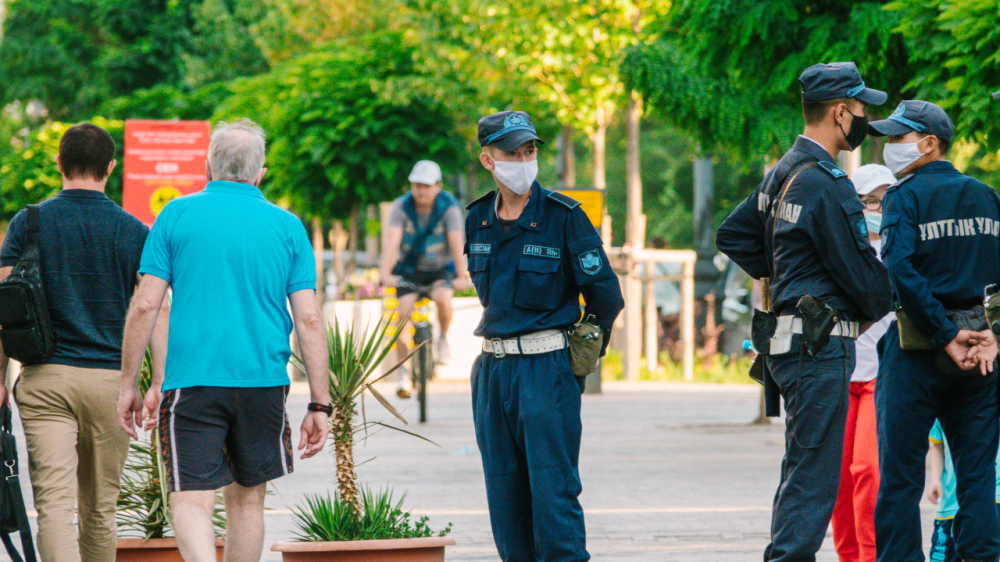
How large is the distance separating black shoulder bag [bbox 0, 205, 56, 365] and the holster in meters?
2.86

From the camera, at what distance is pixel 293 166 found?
1898 centimetres

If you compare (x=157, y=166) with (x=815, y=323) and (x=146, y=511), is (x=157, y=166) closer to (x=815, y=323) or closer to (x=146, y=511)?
(x=146, y=511)

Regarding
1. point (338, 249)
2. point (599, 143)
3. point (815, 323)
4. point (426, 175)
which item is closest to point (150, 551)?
point (815, 323)

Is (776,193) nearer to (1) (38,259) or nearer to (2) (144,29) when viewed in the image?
(1) (38,259)

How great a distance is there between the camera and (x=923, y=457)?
16.6 ft

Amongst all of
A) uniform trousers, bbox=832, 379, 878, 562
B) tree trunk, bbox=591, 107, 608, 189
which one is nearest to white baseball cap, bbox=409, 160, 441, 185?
uniform trousers, bbox=832, 379, 878, 562

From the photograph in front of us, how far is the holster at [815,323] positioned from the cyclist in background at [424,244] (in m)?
6.63

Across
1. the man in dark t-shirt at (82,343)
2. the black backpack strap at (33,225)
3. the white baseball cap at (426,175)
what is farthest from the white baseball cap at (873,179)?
the white baseball cap at (426,175)

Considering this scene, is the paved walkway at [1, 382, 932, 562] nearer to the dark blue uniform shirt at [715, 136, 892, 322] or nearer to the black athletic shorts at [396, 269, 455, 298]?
the black athletic shorts at [396, 269, 455, 298]

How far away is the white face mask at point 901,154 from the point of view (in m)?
5.14

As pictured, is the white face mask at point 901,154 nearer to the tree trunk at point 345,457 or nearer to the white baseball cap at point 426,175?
the tree trunk at point 345,457

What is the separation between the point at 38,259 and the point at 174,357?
0.96m

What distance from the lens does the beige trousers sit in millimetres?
4891

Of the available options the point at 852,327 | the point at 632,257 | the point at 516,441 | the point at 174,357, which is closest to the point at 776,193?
the point at 852,327
